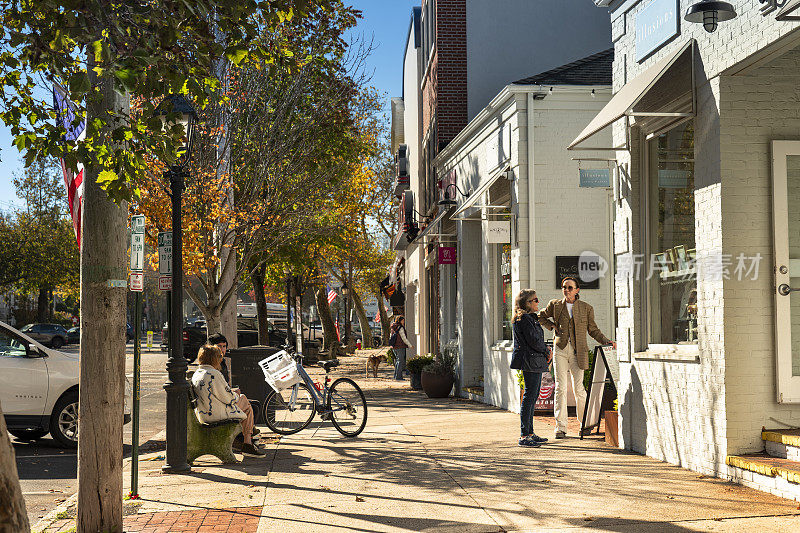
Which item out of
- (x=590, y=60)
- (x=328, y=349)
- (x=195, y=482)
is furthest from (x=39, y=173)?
(x=195, y=482)

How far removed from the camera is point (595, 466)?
915 centimetres

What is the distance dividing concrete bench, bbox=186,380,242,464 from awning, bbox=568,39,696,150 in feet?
16.5

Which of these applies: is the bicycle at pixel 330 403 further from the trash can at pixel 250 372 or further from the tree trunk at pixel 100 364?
the tree trunk at pixel 100 364

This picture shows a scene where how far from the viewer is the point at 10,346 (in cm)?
1224

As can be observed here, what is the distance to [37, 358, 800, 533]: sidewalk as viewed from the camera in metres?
6.71

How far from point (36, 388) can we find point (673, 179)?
27.3 ft

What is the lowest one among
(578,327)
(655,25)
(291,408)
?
(291,408)

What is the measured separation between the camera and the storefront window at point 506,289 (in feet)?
53.8

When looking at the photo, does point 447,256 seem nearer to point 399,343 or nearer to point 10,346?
point 399,343

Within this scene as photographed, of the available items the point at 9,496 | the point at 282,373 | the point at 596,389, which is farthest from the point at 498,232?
the point at 9,496

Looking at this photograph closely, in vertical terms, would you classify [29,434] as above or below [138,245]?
below

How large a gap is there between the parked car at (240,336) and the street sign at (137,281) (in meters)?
23.9

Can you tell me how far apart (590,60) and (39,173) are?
2061 inches

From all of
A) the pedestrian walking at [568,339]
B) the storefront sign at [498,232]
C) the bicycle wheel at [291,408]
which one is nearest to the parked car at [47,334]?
the storefront sign at [498,232]
